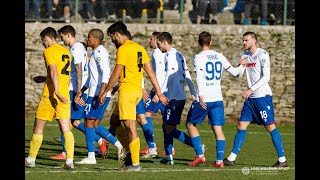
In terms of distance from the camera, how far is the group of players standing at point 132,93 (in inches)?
593

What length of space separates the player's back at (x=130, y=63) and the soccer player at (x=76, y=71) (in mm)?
1806

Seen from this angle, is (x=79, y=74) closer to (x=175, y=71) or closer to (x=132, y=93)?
(x=132, y=93)

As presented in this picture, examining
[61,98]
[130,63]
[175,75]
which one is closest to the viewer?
[130,63]

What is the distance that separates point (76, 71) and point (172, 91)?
1919 millimetres

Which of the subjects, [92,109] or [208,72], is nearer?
[208,72]

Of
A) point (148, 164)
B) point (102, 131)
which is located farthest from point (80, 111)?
point (148, 164)

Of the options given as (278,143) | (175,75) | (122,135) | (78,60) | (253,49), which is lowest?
(278,143)

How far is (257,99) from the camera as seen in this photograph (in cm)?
1694

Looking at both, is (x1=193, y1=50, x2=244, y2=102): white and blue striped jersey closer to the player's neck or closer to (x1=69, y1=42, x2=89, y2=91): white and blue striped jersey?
the player's neck

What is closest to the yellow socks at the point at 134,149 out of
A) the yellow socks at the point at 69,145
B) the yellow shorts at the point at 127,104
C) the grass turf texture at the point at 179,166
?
the grass turf texture at the point at 179,166

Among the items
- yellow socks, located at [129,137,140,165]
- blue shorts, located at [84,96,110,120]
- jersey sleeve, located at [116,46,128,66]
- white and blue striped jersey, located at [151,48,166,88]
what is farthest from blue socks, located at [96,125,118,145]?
jersey sleeve, located at [116,46,128,66]

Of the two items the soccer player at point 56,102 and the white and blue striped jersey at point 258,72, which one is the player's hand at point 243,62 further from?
the soccer player at point 56,102

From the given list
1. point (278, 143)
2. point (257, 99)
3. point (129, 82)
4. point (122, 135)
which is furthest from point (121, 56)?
point (278, 143)
